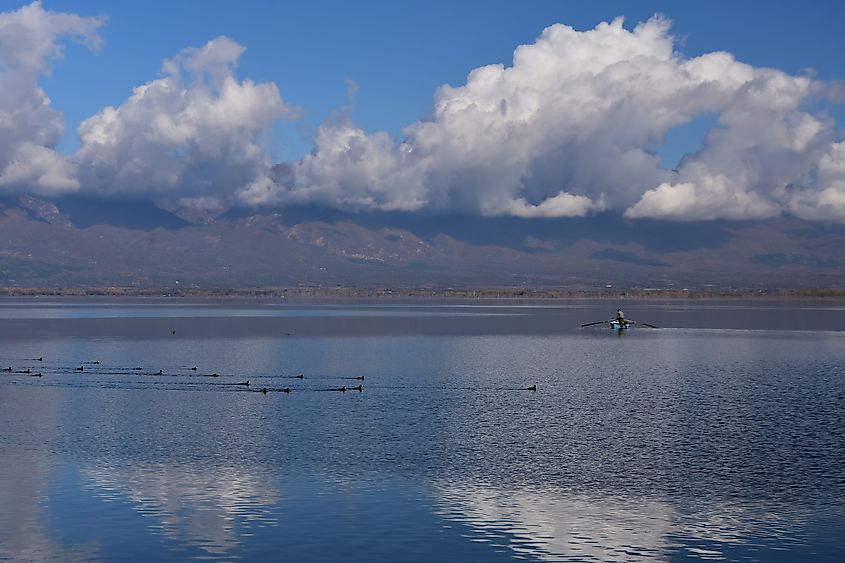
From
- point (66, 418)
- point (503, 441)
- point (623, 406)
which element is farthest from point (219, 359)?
point (503, 441)

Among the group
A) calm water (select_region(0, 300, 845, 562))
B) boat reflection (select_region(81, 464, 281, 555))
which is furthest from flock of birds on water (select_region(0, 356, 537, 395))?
boat reflection (select_region(81, 464, 281, 555))

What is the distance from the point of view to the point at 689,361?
107875 mm

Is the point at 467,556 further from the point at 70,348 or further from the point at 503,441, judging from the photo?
the point at 70,348

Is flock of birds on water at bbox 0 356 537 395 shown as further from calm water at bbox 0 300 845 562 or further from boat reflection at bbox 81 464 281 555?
boat reflection at bbox 81 464 281 555

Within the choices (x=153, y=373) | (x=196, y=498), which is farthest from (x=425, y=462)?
(x=153, y=373)

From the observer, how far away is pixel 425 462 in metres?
49.2

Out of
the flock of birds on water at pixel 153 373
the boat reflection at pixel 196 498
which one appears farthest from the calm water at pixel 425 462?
the flock of birds on water at pixel 153 373

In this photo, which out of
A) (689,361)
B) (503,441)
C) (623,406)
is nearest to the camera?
(503,441)

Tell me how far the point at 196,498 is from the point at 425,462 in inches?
467

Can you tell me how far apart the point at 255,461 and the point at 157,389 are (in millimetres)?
34924

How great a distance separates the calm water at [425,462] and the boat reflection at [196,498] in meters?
0.13

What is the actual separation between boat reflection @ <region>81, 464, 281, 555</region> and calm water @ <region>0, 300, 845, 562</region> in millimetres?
126

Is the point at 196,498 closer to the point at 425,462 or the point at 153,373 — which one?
the point at 425,462

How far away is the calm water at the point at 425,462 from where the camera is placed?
3591cm
